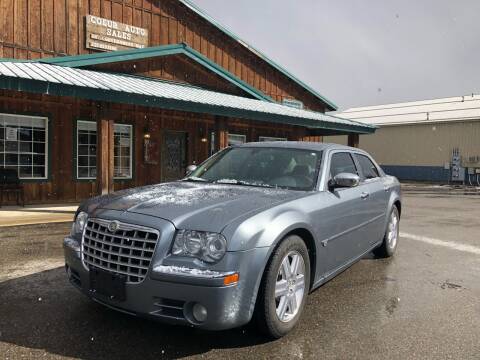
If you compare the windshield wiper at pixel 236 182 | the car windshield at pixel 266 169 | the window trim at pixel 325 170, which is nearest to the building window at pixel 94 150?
the car windshield at pixel 266 169

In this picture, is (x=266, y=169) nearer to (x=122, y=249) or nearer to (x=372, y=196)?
(x=372, y=196)

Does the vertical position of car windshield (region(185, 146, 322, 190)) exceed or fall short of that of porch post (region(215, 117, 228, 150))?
it falls short

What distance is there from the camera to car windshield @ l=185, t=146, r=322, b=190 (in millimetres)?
4305

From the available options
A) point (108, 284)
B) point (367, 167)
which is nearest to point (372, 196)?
point (367, 167)

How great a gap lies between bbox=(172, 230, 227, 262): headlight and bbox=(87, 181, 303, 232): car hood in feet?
0.15

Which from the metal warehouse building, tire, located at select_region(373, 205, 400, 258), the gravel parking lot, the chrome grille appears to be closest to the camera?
the chrome grille

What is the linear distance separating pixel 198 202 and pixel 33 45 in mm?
11238

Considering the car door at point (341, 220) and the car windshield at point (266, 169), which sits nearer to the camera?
the car door at point (341, 220)

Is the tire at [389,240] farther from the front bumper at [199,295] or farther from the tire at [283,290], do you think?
the front bumper at [199,295]

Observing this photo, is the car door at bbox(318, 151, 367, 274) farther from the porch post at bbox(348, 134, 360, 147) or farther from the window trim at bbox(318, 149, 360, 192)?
the porch post at bbox(348, 134, 360, 147)

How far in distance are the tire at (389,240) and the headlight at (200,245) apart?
3723 mm

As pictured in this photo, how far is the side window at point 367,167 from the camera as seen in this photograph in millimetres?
5539

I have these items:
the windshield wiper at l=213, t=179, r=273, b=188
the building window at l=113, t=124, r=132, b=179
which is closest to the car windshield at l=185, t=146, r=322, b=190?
the windshield wiper at l=213, t=179, r=273, b=188

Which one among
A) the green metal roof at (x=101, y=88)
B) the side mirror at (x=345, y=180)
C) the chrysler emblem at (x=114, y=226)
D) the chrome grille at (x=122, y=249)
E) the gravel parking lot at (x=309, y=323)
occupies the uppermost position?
the green metal roof at (x=101, y=88)
